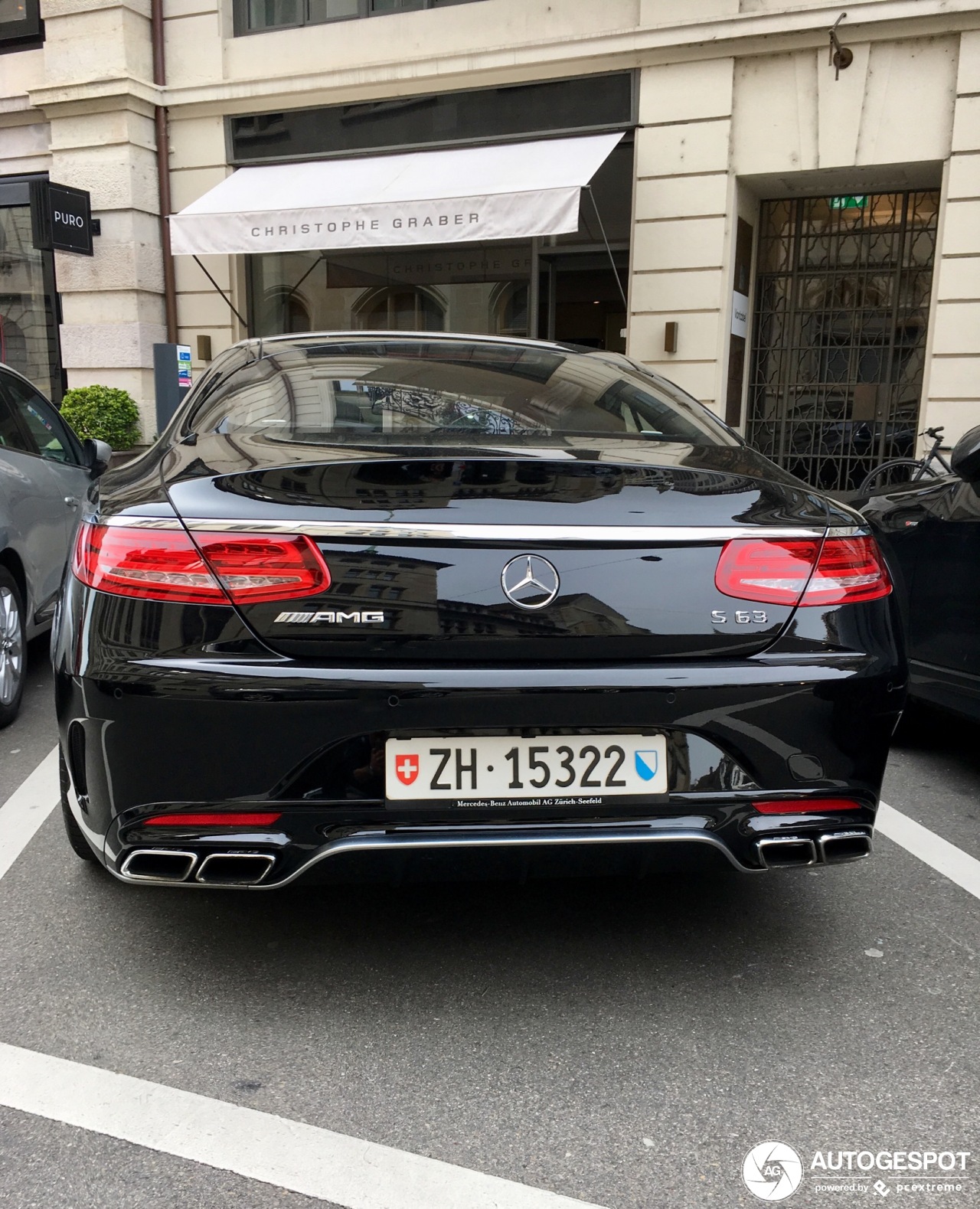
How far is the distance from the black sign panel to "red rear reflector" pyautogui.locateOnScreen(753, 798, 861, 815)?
11347 mm

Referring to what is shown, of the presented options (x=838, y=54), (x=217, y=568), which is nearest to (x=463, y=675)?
(x=217, y=568)

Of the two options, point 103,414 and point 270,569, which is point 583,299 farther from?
point 270,569

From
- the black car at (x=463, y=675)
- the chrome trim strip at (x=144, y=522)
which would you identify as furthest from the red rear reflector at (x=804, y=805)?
the chrome trim strip at (x=144, y=522)

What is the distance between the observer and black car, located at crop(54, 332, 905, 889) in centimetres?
204

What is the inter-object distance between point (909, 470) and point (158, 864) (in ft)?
24.3

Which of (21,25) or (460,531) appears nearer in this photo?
(460,531)

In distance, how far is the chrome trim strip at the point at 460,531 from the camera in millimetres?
2039

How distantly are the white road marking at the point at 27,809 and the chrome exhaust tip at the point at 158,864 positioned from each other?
3.53ft

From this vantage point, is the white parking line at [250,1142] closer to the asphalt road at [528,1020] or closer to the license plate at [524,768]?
the asphalt road at [528,1020]

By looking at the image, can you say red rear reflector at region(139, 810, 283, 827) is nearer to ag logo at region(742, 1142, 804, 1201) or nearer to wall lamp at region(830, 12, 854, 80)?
ag logo at region(742, 1142, 804, 1201)

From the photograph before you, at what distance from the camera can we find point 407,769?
80.5 inches

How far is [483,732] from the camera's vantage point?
204 centimetres

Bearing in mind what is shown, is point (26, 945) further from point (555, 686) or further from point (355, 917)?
point (555, 686)

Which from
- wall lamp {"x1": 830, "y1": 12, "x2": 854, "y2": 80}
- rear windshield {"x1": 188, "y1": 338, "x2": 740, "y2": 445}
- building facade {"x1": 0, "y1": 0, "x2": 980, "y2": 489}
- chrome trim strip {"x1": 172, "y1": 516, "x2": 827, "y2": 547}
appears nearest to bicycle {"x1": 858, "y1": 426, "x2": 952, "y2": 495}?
building facade {"x1": 0, "y1": 0, "x2": 980, "y2": 489}
